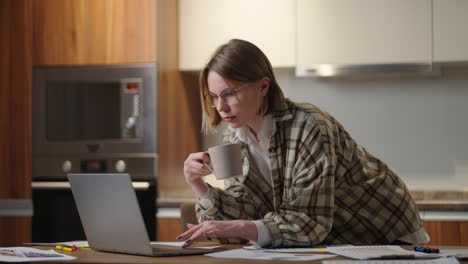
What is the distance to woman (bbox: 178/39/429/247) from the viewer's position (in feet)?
5.69

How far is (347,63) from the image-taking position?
3424mm

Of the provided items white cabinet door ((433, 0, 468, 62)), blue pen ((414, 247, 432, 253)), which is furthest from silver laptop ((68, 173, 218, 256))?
white cabinet door ((433, 0, 468, 62))

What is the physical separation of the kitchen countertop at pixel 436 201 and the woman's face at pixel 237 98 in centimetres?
140

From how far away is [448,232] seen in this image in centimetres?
304

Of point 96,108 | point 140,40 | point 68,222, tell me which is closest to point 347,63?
point 140,40

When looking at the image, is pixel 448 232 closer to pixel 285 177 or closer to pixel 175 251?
pixel 285 177

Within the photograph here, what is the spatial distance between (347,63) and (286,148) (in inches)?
64.8

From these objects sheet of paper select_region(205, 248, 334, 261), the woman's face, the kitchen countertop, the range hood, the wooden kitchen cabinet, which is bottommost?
the wooden kitchen cabinet

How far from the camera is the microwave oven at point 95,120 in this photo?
3.39m

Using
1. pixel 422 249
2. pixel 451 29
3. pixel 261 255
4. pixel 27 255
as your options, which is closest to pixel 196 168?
pixel 261 255

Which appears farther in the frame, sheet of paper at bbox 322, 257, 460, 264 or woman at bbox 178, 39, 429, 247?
woman at bbox 178, 39, 429, 247

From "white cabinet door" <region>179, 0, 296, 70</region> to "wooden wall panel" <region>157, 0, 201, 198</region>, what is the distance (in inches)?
2.6

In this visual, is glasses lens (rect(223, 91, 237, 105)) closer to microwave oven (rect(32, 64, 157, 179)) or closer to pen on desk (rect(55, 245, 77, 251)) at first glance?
pen on desk (rect(55, 245, 77, 251))

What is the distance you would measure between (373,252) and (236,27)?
2162 millimetres
